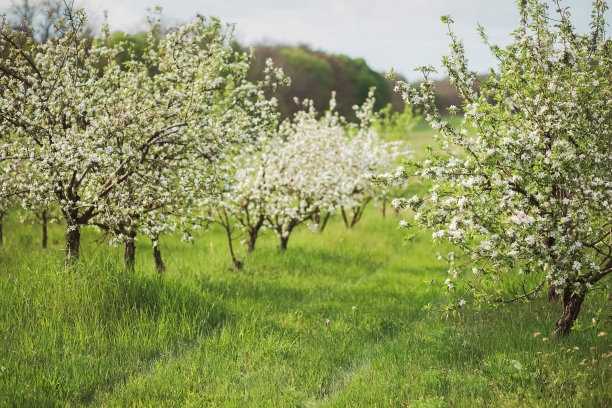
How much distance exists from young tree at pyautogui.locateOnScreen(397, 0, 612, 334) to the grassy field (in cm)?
108

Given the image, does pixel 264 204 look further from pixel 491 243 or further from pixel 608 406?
pixel 608 406

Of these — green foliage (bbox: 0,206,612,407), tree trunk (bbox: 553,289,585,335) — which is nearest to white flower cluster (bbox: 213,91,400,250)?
green foliage (bbox: 0,206,612,407)

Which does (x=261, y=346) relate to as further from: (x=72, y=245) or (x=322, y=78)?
(x=322, y=78)

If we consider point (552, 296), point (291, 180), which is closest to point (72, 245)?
point (291, 180)

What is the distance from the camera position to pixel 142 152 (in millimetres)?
10195

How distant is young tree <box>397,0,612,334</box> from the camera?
7.26 m

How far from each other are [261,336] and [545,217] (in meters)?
4.75

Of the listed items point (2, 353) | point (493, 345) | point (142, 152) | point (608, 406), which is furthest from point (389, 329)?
point (2, 353)

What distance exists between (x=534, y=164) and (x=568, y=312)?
2.42 m

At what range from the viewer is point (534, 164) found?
7.77 metres

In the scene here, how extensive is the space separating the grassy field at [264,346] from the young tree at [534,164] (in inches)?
42.7

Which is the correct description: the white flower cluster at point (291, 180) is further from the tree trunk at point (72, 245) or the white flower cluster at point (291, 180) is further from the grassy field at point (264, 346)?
the tree trunk at point (72, 245)

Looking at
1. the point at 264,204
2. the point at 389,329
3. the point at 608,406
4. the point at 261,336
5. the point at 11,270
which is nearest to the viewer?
the point at 608,406

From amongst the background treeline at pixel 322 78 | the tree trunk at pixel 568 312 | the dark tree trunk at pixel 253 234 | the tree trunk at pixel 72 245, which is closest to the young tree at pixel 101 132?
the tree trunk at pixel 72 245
